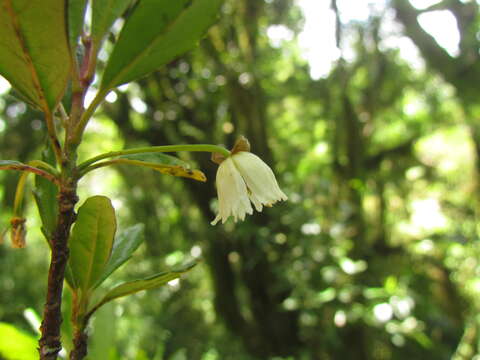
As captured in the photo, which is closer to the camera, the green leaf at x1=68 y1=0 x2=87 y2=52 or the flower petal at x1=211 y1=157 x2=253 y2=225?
the green leaf at x1=68 y1=0 x2=87 y2=52

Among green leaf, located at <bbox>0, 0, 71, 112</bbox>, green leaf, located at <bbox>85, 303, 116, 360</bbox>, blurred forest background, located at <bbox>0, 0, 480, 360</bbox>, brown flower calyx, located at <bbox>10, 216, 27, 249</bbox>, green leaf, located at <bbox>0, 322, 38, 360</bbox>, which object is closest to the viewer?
green leaf, located at <bbox>0, 0, 71, 112</bbox>

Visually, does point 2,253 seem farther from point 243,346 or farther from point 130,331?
point 243,346

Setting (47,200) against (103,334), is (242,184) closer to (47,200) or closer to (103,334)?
(47,200)

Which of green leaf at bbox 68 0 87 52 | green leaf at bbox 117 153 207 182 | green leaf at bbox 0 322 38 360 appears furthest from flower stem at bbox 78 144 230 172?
green leaf at bbox 0 322 38 360

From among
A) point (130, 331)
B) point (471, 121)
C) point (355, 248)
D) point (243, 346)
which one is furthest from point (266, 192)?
point (471, 121)

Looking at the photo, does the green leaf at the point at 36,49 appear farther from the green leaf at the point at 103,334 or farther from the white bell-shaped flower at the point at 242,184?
the green leaf at the point at 103,334

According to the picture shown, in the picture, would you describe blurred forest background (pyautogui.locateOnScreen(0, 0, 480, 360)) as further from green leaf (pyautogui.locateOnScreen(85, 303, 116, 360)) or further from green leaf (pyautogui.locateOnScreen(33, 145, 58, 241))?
green leaf (pyautogui.locateOnScreen(33, 145, 58, 241))
